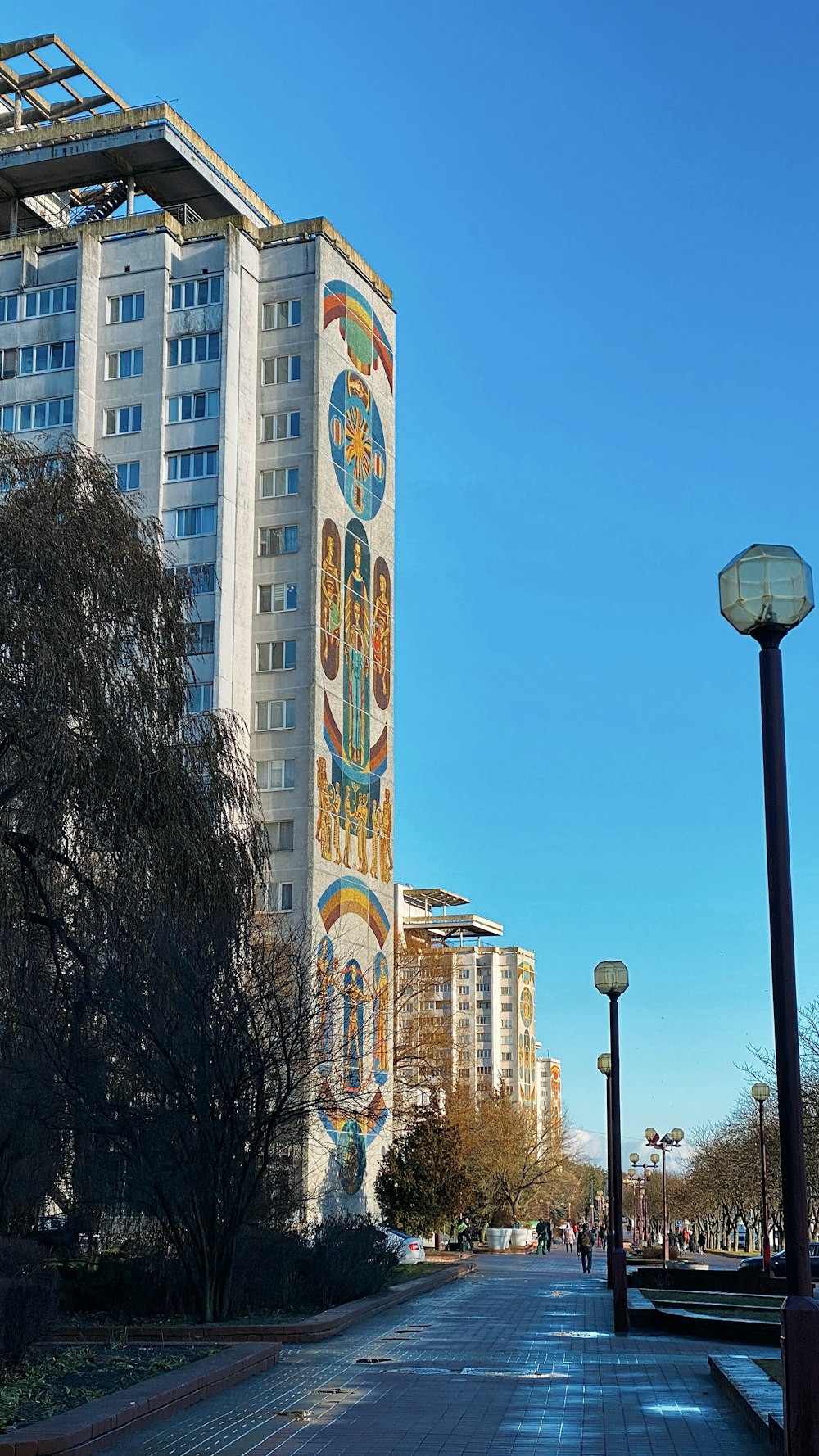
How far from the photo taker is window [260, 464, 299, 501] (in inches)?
2562

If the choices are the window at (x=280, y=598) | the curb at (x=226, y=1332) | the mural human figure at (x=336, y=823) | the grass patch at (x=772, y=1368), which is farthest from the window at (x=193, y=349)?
the grass patch at (x=772, y=1368)

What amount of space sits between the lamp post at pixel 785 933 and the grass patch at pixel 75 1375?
5.65 metres

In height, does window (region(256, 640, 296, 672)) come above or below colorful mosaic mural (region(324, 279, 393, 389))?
below

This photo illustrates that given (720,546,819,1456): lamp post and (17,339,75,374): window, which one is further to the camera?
(17,339,75,374): window

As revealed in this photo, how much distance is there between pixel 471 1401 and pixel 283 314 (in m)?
58.0

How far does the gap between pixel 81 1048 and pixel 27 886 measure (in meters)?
3.01

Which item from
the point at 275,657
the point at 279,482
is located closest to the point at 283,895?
the point at 275,657

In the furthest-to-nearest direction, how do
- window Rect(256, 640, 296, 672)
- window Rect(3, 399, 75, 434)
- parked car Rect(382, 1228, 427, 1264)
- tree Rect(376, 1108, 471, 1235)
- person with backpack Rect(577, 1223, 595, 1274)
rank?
window Rect(3, 399, 75, 434) → window Rect(256, 640, 296, 672) → tree Rect(376, 1108, 471, 1235) → person with backpack Rect(577, 1223, 595, 1274) → parked car Rect(382, 1228, 427, 1264)

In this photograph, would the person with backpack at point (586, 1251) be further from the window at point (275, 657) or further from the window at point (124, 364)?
the window at point (124, 364)

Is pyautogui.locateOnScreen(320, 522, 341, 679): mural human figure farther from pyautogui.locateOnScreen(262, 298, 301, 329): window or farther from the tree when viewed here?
the tree

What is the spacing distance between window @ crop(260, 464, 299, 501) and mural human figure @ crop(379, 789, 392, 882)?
43.0 ft

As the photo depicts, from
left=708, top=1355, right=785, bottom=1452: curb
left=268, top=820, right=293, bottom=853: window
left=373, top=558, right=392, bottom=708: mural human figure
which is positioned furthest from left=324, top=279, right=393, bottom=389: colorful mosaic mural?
left=708, top=1355, right=785, bottom=1452: curb

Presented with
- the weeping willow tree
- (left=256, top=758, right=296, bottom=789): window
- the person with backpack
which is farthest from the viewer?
(left=256, top=758, right=296, bottom=789): window

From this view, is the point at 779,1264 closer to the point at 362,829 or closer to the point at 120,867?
the point at 362,829
